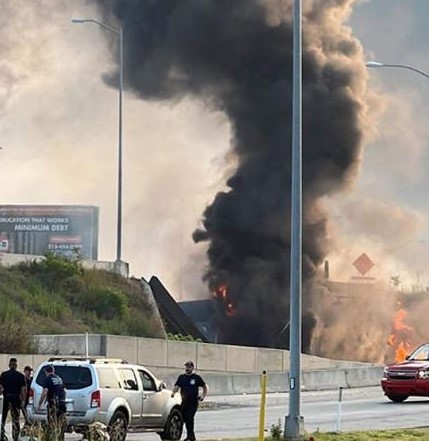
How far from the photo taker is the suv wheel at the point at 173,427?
22828 mm

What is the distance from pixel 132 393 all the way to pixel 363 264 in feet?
145

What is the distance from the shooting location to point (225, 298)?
2325 inches

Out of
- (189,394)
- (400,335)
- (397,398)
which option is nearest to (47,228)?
(400,335)

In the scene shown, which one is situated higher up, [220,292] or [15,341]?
[220,292]

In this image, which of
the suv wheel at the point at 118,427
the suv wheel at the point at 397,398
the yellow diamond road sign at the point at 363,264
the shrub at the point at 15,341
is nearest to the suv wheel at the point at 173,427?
the suv wheel at the point at 118,427

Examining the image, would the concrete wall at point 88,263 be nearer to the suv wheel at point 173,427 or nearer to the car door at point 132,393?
the suv wheel at point 173,427

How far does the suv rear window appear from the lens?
2141cm

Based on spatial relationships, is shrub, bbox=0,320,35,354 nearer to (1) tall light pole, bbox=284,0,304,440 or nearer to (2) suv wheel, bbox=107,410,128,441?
(2) suv wheel, bbox=107,410,128,441

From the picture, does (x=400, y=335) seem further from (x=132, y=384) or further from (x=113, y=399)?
(x=113, y=399)

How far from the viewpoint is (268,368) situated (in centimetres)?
4681

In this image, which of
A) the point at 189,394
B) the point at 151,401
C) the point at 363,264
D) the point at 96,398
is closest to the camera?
the point at 96,398

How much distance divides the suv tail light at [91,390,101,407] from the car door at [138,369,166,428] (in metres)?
1.41

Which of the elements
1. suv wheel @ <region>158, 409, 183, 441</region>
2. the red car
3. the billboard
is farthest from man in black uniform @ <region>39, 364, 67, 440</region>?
the billboard

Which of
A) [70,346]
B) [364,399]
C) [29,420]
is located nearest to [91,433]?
[29,420]
